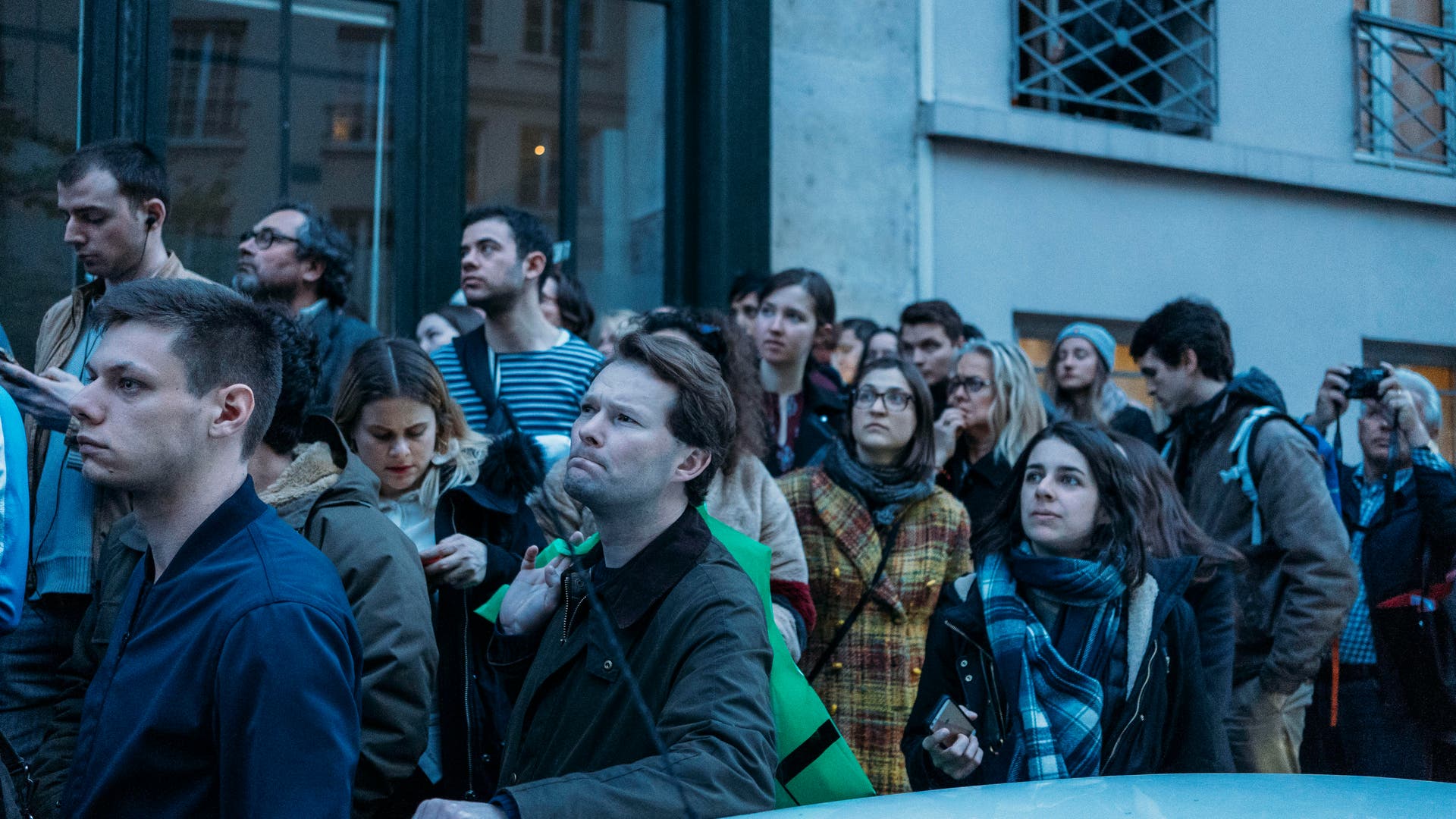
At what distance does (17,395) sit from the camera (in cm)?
368

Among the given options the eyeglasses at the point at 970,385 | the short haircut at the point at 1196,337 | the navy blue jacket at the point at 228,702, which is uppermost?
the short haircut at the point at 1196,337

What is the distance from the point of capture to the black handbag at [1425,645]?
5.35 meters

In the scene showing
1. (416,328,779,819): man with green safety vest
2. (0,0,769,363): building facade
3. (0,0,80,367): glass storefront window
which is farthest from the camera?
(0,0,769,363): building facade

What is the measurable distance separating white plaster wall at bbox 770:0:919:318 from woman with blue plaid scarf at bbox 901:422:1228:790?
14.5 ft

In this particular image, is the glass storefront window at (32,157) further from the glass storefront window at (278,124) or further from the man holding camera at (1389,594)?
the man holding camera at (1389,594)

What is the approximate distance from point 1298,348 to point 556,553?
8174 mm

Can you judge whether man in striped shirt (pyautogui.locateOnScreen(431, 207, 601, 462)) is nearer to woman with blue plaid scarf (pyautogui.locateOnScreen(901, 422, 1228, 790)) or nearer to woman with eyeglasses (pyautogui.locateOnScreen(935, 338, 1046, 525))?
woman with eyeglasses (pyautogui.locateOnScreen(935, 338, 1046, 525))

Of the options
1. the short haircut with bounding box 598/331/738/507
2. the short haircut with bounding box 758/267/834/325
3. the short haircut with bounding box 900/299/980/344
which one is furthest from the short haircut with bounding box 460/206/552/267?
the short haircut with bounding box 598/331/738/507

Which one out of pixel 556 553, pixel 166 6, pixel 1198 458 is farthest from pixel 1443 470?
pixel 166 6

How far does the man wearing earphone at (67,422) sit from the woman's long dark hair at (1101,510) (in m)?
2.48

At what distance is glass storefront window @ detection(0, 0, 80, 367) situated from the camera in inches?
250

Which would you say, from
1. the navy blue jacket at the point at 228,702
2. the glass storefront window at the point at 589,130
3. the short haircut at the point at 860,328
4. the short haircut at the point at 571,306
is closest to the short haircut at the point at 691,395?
the navy blue jacket at the point at 228,702

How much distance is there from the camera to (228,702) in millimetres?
2105

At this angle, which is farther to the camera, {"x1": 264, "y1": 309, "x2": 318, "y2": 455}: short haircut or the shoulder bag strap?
the shoulder bag strap
